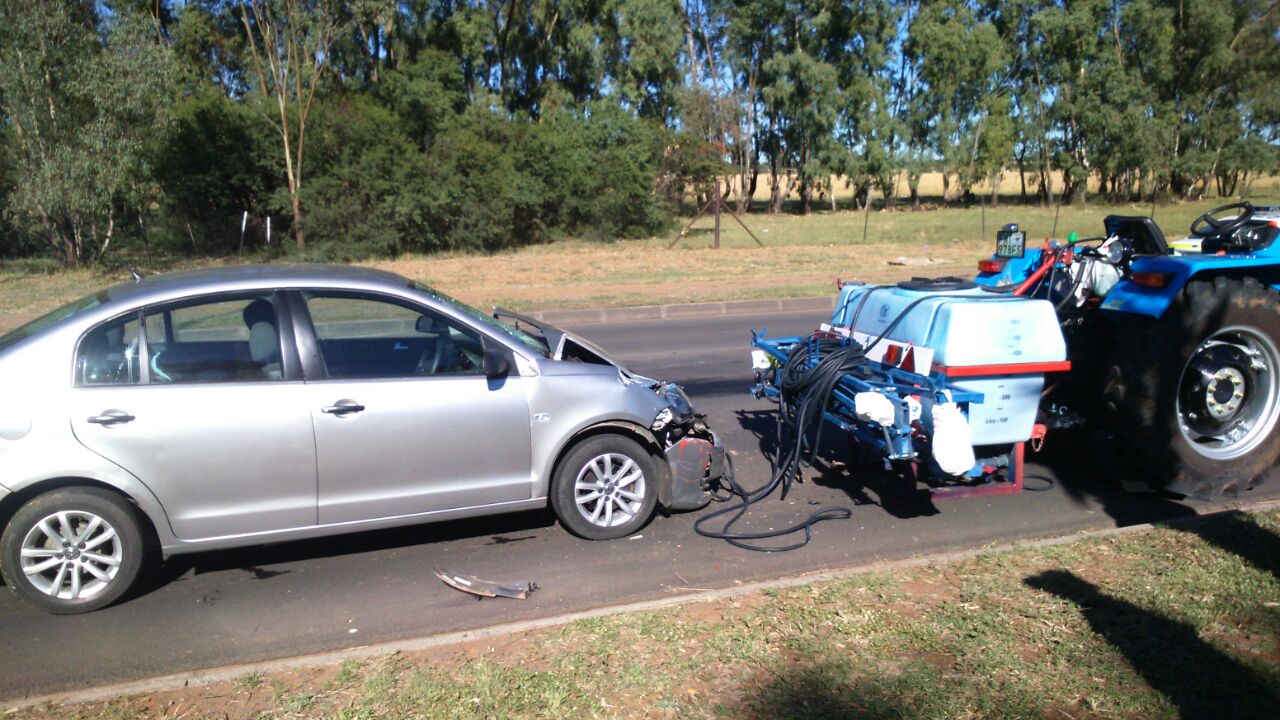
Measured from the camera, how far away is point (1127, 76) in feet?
170

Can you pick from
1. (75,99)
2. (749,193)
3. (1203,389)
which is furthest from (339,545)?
(749,193)

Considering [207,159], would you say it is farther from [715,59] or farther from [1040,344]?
[715,59]

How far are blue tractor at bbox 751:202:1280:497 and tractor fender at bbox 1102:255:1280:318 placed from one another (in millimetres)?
12

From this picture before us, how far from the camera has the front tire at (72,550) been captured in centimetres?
445

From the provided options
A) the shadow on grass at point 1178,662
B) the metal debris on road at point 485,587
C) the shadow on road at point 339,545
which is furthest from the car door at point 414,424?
the shadow on grass at point 1178,662

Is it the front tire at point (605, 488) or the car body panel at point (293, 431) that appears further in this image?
the front tire at point (605, 488)

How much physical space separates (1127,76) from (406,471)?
57599 millimetres

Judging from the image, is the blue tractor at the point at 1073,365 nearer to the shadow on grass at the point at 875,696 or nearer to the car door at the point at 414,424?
the shadow on grass at the point at 875,696

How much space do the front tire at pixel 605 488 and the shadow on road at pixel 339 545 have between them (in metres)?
0.41

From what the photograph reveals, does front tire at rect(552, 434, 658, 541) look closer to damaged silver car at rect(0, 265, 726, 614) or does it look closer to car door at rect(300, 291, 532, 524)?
damaged silver car at rect(0, 265, 726, 614)

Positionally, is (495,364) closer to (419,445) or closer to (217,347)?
(419,445)

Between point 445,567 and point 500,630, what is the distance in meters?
1.08

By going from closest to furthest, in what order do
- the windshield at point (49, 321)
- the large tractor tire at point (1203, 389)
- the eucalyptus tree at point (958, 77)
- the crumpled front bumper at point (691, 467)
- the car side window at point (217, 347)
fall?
the windshield at point (49, 321)
the car side window at point (217, 347)
the crumpled front bumper at point (691, 467)
the large tractor tire at point (1203, 389)
the eucalyptus tree at point (958, 77)

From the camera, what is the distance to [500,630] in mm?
4180
